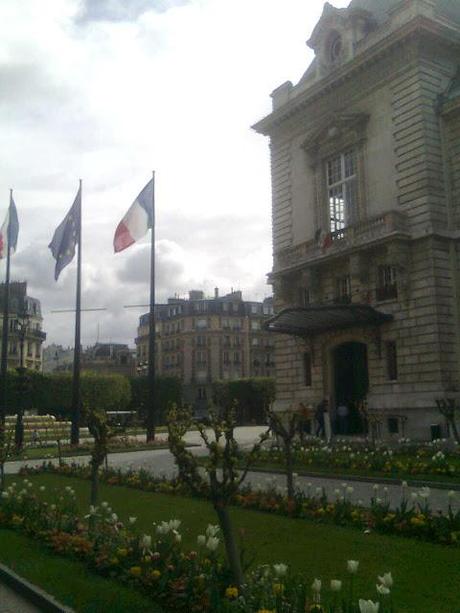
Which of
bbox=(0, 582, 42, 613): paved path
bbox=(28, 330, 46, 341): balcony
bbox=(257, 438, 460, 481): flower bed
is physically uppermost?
bbox=(28, 330, 46, 341): balcony

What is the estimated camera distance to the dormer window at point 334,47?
3303 centimetres

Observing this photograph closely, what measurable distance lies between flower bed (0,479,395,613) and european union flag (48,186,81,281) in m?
22.4

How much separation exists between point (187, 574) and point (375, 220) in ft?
77.2

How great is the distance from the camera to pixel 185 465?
6.68 m

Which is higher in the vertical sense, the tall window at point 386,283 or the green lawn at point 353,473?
the tall window at point 386,283

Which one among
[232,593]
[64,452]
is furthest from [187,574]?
[64,452]

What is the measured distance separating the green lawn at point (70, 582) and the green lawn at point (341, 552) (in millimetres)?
1551

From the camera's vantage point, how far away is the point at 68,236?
104 feet

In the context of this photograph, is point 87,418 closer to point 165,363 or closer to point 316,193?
point 316,193

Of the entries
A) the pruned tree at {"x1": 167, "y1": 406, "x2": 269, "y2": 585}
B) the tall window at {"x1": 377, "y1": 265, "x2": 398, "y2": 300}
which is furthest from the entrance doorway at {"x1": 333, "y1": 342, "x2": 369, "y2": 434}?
the pruned tree at {"x1": 167, "y1": 406, "x2": 269, "y2": 585}

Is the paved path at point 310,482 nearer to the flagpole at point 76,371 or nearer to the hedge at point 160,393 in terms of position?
the flagpole at point 76,371

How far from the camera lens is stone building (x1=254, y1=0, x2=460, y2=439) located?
89.2 ft

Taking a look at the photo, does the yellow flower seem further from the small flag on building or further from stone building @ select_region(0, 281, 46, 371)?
stone building @ select_region(0, 281, 46, 371)

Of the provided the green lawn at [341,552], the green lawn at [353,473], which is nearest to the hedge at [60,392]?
the green lawn at [353,473]
